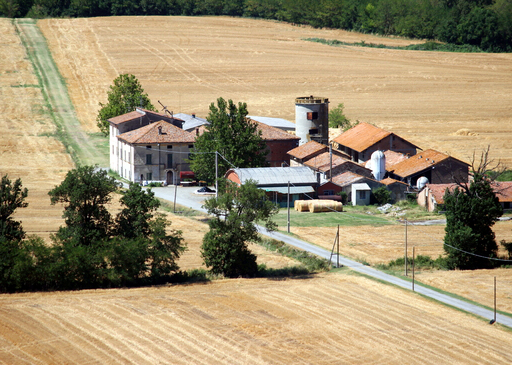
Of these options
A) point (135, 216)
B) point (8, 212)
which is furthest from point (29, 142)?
point (135, 216)

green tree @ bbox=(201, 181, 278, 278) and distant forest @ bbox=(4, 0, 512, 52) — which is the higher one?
distant forest @ bbox=(4, 0, 512, 52)

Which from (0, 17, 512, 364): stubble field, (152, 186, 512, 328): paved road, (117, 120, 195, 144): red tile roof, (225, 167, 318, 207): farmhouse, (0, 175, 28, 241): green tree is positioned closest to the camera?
(0, 17, 512, 364): stubble field

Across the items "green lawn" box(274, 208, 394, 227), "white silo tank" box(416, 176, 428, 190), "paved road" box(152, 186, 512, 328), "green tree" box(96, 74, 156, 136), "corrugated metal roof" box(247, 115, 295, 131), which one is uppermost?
"green tree" box(96, 74, 156, 136)

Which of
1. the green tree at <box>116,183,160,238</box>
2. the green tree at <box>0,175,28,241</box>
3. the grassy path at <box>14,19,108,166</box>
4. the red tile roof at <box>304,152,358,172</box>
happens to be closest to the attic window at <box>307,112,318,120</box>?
the red tile roof at <box>304,152,358,172</box>

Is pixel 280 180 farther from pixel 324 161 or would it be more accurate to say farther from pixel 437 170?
pixel 437 170

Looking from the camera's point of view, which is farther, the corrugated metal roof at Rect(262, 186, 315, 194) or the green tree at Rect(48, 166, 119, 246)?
the corrugated metal roof at Rect(262, 186, 315, 194)

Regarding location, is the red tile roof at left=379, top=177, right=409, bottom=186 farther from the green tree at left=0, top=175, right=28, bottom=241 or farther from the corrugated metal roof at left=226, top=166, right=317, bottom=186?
the green tree at left=0, top=175, right=28, bottom=241
